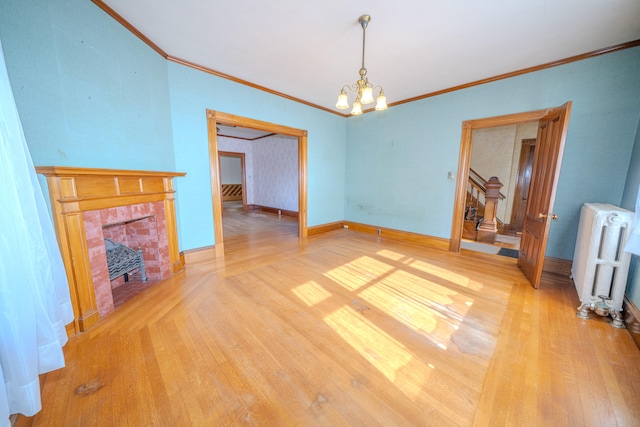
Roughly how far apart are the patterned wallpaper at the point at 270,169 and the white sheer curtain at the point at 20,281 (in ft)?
18.0

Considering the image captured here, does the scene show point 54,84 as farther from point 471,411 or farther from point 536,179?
point 536,179

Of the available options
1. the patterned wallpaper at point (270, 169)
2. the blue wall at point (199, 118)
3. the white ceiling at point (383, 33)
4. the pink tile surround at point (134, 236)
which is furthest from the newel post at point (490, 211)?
the pink tile surround at point (134, 236)

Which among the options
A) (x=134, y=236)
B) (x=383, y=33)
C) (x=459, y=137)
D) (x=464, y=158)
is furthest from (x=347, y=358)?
(x=459, y=137)

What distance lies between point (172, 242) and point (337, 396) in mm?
2626

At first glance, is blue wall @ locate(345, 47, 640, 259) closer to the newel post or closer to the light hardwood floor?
the light hardwood floor

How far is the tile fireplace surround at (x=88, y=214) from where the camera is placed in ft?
5.49

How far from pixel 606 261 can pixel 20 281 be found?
4095 millimetres

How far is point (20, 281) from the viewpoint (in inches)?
44.3

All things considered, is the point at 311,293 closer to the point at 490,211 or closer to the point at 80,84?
the point at 80,84

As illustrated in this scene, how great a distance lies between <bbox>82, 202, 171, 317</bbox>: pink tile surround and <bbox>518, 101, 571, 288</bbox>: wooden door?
4.38 m

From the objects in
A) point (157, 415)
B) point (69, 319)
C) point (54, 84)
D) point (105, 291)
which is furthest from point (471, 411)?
point (54, 84)

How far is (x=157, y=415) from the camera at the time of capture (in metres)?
1.15

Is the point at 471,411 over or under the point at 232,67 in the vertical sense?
under

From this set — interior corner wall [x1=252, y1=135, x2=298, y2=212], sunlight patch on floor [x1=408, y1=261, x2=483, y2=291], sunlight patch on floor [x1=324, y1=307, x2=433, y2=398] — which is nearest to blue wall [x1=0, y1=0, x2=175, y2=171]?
sunlight patch on floor [x1=324, y1=307, x2=433, y2=398]
